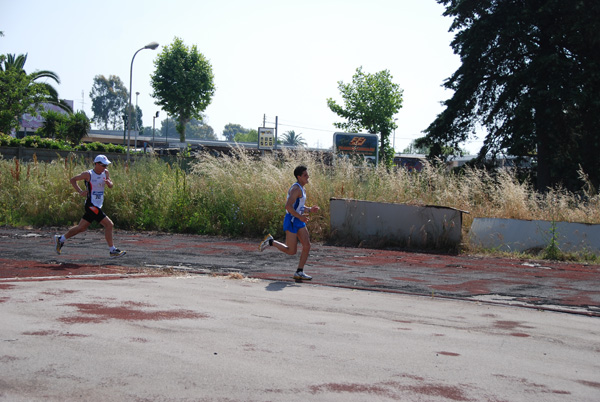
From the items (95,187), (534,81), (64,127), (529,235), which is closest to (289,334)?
(95,187)

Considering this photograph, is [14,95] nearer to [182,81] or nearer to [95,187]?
[182,81]

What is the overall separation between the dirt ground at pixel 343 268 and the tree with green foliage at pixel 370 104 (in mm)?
35152

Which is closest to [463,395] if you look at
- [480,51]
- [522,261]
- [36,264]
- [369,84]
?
[36,264]

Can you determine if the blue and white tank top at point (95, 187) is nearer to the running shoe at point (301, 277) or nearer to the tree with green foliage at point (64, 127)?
the running shoe at point (301, 277)

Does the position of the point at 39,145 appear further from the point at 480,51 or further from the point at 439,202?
the point at 439,202

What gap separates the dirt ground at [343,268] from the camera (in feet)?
29.0

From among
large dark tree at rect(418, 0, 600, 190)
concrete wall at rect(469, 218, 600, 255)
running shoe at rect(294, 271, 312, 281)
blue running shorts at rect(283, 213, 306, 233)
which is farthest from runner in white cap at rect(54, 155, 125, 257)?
large dark tree at rect(418, 0, 600, 190)

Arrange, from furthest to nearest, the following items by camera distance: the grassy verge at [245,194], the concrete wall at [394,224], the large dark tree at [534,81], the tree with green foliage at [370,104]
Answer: the tree with green foliage at [370,104]
the large dark tree at [534,81]
the grassy verge at [245,194]
the concrete wall at [394,224]

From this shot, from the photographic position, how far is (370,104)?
48.6m

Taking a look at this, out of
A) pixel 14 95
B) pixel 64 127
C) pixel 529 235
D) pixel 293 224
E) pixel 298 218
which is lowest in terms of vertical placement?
pixel 529 235

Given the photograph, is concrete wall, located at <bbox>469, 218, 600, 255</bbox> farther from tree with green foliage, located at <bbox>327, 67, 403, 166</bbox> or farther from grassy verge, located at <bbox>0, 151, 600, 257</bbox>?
tree with green foliage, located at <bbox>327, 67, 403, 166</bbox>

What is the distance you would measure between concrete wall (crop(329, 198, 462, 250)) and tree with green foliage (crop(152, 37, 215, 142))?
5318 cm

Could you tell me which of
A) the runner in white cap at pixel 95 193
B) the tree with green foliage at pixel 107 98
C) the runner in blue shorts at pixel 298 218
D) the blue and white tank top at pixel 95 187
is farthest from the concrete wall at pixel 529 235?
the tree with green foliage at pixel 107 98

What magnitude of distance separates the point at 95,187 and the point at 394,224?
23.4 feet
